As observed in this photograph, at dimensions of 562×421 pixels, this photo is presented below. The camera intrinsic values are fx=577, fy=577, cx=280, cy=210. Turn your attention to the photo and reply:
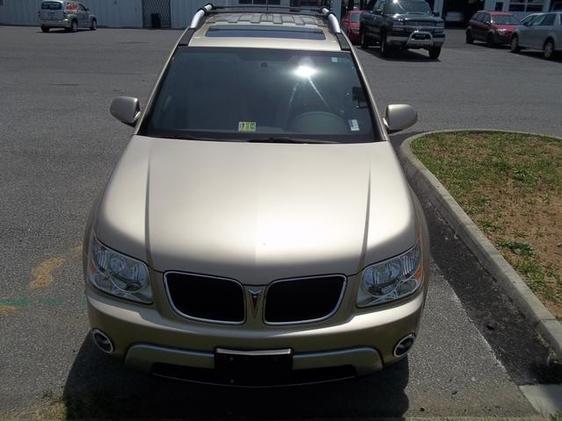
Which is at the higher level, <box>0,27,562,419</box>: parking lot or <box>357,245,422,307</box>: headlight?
<box>357,245,422,307</box>: headlight

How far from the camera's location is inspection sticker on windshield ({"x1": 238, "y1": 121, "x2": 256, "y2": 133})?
3.82m

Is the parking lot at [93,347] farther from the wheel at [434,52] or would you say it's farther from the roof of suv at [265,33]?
the wheel at [434,52]

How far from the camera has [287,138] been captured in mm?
3729

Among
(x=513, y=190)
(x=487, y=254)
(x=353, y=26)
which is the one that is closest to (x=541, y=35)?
(x=353, y=26)

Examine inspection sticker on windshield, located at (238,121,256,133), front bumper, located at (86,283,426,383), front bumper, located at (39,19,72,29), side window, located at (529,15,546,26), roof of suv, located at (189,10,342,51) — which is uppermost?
roof of suv, located at (189,10,342,51)

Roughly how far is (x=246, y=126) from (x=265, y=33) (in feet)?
3.60

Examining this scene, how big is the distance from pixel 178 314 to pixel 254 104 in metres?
1.85

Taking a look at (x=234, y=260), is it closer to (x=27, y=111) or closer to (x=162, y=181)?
(x=162, y=181)

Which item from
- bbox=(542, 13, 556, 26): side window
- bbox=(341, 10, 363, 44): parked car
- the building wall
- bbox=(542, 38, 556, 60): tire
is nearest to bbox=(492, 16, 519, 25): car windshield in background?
bbox=(542, 13, 556, 26): side window

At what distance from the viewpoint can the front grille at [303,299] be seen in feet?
8.55

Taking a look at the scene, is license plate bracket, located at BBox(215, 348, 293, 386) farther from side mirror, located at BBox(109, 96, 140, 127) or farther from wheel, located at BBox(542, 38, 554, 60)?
wheel, located at BBox(542, 38, 554, 60)

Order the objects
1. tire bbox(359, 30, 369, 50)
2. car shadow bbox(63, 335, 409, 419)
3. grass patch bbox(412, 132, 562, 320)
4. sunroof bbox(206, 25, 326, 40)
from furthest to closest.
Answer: tire bbox(359, 30, 369, 50) < grass patch bbox(412, 132, 562, 320) < sunroof bbox(206, 25, 326, 40) < car shadow bbox(63, 335, 409, 419)

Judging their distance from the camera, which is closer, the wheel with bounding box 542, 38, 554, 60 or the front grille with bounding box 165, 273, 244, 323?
the front grille with bounding box 165, 273, 244, 323

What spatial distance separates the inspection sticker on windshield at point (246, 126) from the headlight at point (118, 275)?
4.48ft
